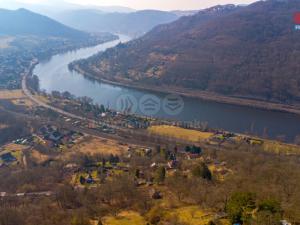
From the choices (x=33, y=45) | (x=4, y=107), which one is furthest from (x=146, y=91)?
(x=33, y=45)

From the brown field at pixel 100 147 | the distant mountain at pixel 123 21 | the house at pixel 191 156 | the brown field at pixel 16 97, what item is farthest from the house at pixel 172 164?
the distant mountain at pixel 123 21

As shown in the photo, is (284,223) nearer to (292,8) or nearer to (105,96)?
(105,96)

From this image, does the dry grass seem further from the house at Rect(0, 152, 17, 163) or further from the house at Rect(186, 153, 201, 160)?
the house at Rect(186, 153, 201, 160)

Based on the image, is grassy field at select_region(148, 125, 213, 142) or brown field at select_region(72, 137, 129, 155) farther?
grassy field at select_region(148, 125, 213, 142)

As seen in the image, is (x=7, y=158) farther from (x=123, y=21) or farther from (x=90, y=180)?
(x=123, y=21)

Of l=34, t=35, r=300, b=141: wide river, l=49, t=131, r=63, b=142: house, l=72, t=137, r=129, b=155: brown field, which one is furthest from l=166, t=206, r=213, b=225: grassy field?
l=34, t=35, r=300, b=141: wide river

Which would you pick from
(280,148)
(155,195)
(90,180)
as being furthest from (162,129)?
(155,195)
